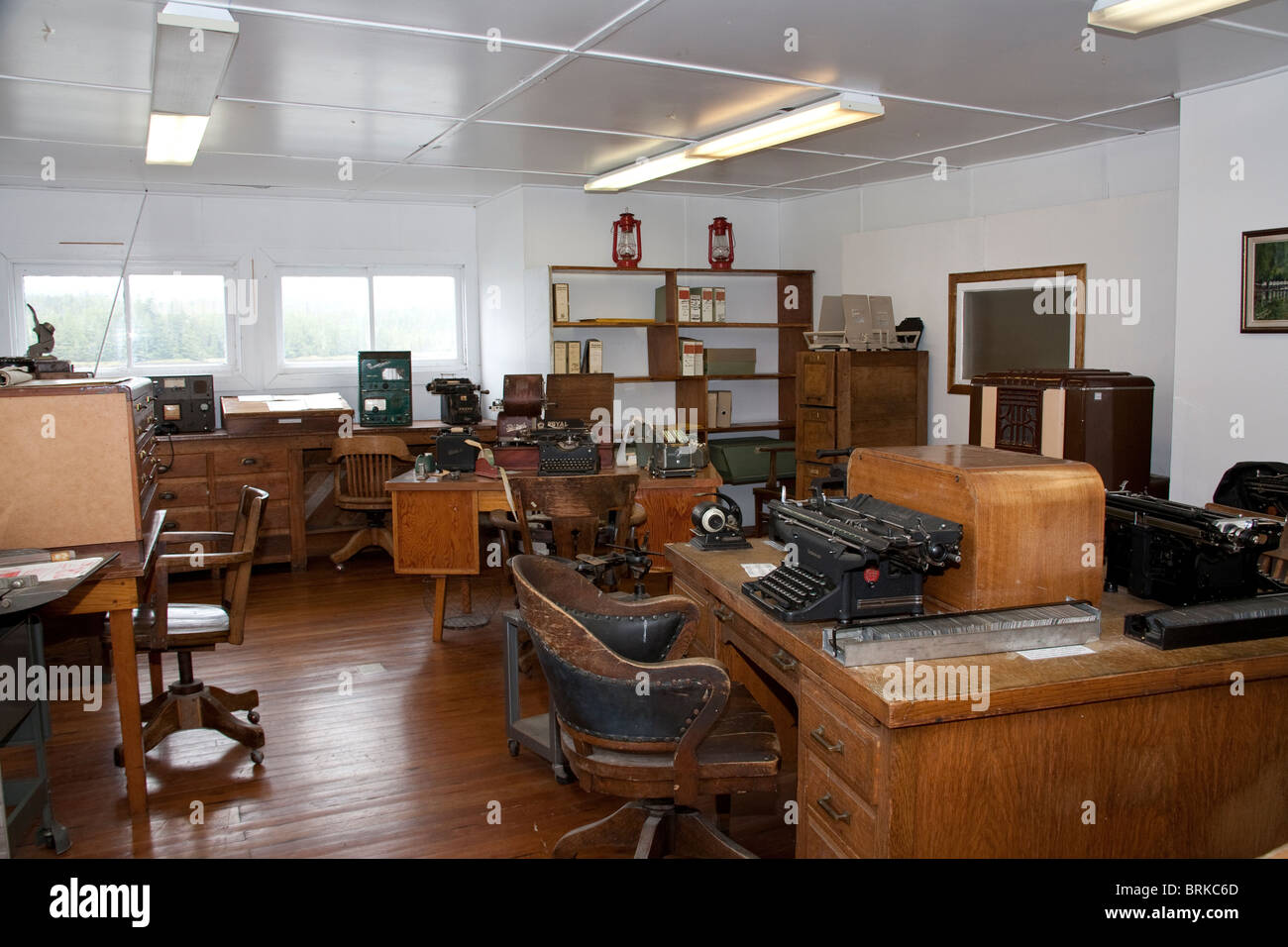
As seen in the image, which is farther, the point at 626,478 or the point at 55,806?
the point at 626,478

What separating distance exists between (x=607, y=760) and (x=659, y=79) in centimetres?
316

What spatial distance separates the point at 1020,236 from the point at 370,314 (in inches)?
208

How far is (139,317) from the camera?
7809 mm

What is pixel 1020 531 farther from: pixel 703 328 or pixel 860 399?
pixel 703 328

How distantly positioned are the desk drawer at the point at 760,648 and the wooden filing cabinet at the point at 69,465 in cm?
238

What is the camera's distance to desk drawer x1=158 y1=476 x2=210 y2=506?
7244mm

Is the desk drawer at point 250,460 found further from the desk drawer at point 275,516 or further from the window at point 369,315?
the window at point 369,315

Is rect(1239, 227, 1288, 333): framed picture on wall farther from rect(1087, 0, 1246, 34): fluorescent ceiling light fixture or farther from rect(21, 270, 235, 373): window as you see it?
rect(21, 270, 235, 373): window

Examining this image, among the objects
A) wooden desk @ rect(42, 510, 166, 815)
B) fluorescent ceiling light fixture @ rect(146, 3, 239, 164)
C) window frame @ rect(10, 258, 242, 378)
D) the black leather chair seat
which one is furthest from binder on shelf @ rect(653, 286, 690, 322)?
the black leather chair seat

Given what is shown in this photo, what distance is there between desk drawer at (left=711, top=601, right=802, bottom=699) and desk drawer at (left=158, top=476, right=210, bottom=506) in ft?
17.2
